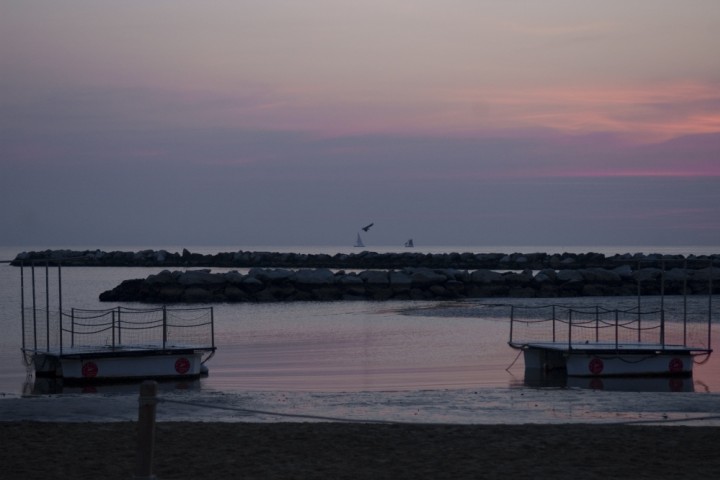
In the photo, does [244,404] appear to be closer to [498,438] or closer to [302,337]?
[498,438]

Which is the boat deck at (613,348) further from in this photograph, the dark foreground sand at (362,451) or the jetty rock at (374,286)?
the jetty rock at (374,286)

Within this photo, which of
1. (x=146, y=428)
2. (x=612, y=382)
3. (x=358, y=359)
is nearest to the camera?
(x=146, y=428)

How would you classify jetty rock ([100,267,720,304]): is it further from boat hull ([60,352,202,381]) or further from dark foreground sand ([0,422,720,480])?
dark foreground sand ([0,422,720,480])

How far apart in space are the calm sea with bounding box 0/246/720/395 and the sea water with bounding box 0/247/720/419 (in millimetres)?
26

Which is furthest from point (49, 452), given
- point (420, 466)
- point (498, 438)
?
point (498, 438)

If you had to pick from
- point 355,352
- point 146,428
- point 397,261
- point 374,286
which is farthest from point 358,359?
point 397,261

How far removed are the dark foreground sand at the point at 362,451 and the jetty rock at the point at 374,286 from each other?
35.5 m

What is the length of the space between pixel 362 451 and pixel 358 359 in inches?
510

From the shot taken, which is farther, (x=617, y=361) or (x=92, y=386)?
(x=617, y=361)

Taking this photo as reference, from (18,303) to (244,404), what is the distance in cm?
3573

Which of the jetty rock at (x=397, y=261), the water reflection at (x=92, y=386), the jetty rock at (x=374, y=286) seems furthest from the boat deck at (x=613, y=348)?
the jetty rock at (x=397, y=261)

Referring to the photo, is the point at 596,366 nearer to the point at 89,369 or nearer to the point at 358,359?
the point at 358,359

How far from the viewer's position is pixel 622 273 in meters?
53.3

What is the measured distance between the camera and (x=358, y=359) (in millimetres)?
23078
